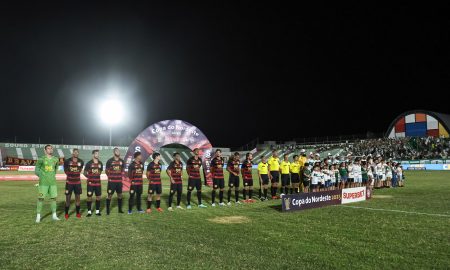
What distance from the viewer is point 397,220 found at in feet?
34.4

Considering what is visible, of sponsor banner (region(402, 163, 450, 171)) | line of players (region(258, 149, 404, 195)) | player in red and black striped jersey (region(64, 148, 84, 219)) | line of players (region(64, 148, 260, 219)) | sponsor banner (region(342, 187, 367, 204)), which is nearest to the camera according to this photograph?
player in red and black striped jersey (region(64, 148, 84, 219))

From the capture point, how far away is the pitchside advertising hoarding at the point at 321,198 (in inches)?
485

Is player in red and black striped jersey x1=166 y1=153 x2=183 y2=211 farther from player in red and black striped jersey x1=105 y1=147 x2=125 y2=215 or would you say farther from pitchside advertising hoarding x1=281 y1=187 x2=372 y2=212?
pitchside advertising hoarding x1=281 y1=187 x2=372 y2=212

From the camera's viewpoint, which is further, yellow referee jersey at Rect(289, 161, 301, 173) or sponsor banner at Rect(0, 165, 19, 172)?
sponsor banner at Rect(0, 165, 19, 172)

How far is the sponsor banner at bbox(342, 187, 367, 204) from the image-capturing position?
14512 mm

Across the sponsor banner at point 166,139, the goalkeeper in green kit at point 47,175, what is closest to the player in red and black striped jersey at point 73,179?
the goalkeeper in green kit at point 47,175

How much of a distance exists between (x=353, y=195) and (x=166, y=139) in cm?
1234

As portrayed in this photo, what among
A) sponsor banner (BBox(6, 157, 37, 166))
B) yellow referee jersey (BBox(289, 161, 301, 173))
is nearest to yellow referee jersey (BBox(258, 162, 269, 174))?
yellow referee jersey (BBox(289, 161, 301, 173))

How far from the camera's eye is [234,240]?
8133 millimetres

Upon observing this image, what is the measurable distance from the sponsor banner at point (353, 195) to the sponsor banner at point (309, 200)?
1.45 ft

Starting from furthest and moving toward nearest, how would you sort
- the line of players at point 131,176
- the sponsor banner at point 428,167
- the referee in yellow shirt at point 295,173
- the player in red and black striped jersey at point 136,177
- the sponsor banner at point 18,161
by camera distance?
the sponsor banner at point 18,161 → the sponsor banner at point 428,167 → the referee in yellow shirt at point 295,173 → the player in red and black striped jersey at point 136,177 → the line of players at point 131,176

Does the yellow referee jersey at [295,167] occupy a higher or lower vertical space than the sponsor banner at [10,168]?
higher

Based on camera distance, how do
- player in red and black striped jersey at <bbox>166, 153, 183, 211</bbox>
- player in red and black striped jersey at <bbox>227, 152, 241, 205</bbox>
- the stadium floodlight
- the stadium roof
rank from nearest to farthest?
player in red and black striped jersey at <bbox>166, 153, 183, 211</bbox>
player in red and black striped jersey at <bbox>227, 152, 241, 205</bbox>
the stadium floodlight
the stadium roof

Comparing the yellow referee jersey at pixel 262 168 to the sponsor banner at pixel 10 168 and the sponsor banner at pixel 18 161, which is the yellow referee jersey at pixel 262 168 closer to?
the sponsor banner at pixel 10 168
